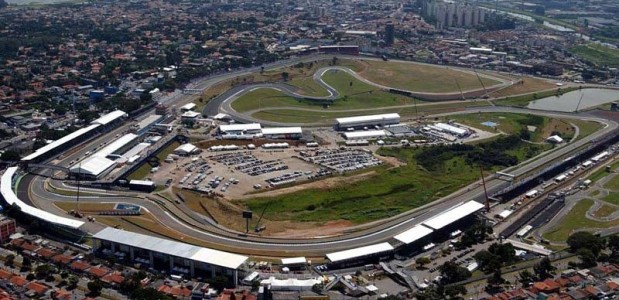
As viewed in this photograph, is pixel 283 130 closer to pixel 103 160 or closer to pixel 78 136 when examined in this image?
pixel 103 160

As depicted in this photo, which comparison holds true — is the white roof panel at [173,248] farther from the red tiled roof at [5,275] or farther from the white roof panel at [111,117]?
the white roof panel at [111,117]

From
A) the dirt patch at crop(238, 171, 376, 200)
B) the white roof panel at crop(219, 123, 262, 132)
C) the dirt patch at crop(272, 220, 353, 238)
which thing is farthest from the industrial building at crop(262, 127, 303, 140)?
the dirt patch at crop(272, 220, 353, 238)

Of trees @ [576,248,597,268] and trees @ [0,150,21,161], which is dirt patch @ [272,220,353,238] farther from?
trees @ [0,150,21,161]

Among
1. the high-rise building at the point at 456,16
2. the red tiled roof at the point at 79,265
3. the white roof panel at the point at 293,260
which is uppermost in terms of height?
the high-rise building at the point at 456,16

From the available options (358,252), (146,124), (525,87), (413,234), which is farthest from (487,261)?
(525,87)

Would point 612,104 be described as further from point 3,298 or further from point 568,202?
point 3,298

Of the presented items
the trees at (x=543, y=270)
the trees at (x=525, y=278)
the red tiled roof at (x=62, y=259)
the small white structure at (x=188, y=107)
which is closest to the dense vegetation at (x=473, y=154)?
the trees at (x=543, y=270)
